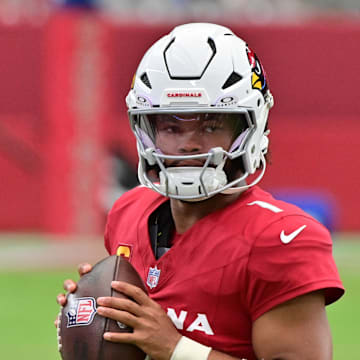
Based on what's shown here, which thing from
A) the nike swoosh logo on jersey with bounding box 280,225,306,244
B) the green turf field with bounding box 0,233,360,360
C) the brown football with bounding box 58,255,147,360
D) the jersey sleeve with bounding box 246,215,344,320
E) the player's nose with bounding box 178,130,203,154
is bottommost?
the green turf field with bounding box 0,233,360,360

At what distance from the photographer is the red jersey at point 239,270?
2664 millimetres

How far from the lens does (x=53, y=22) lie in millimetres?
11203

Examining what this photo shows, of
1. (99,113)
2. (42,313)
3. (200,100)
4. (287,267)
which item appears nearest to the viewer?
(287,267)

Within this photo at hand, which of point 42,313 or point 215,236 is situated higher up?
point 215,236

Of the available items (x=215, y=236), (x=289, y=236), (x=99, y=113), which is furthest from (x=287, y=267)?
(x=99, y=113)

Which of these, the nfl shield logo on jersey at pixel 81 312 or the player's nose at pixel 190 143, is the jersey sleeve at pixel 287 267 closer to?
the player's nose at pixel 190 143

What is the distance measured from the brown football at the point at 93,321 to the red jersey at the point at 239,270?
0.42ft

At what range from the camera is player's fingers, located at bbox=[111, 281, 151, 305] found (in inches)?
107

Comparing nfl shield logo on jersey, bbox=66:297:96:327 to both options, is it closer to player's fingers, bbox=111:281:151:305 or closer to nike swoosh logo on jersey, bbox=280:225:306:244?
player's fingers, bbox=111:281:151:305

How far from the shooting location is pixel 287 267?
2662mm

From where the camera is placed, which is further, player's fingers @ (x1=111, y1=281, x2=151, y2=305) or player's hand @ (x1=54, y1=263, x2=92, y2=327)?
player's hand @ (x1=54, y1=263, x2=92, y2=327)

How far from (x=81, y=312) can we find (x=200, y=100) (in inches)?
27.3

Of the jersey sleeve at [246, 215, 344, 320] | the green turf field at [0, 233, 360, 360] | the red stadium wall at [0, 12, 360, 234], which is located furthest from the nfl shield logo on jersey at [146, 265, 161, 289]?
the red stadium wall at [0, 12, 360, 234]

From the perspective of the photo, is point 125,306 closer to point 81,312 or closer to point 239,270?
point 81,312
